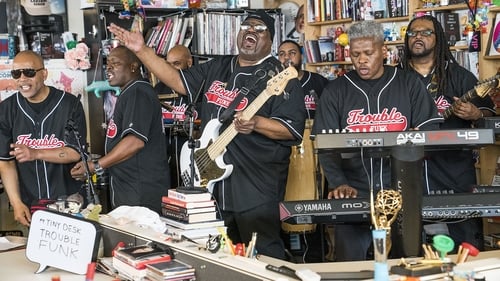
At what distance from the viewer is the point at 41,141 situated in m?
4.56

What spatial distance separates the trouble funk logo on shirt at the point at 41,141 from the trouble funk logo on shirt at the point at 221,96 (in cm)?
97

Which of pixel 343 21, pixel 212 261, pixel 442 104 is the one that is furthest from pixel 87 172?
pixel 343 21

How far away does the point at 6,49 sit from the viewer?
6.55m

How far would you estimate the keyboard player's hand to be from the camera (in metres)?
3.67

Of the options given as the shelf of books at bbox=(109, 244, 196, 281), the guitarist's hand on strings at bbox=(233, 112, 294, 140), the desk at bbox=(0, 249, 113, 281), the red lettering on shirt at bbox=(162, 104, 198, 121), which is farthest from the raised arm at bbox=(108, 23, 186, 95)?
the red lettering on shirt at bbox=(162, 104, 198, 121)

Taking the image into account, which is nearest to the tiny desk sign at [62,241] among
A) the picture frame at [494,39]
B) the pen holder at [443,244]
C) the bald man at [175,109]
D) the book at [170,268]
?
the book at [170,268]

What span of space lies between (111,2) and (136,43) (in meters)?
2.82

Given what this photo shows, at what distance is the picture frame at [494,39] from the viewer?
534 centimetres

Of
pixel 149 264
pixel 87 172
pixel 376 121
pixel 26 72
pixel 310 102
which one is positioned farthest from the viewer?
pixel 310 102

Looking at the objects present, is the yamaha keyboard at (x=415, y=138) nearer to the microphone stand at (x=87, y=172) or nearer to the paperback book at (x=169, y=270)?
the paperback book at (x=169, y=270)

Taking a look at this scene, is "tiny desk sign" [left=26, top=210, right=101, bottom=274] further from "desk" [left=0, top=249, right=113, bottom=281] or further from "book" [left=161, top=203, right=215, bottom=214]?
"book" [left=161, top=203, right=215, bottom=214]

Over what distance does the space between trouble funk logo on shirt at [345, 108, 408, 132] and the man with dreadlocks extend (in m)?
0.59

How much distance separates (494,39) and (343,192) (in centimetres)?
227

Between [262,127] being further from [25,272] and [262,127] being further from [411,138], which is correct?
[25,272]
